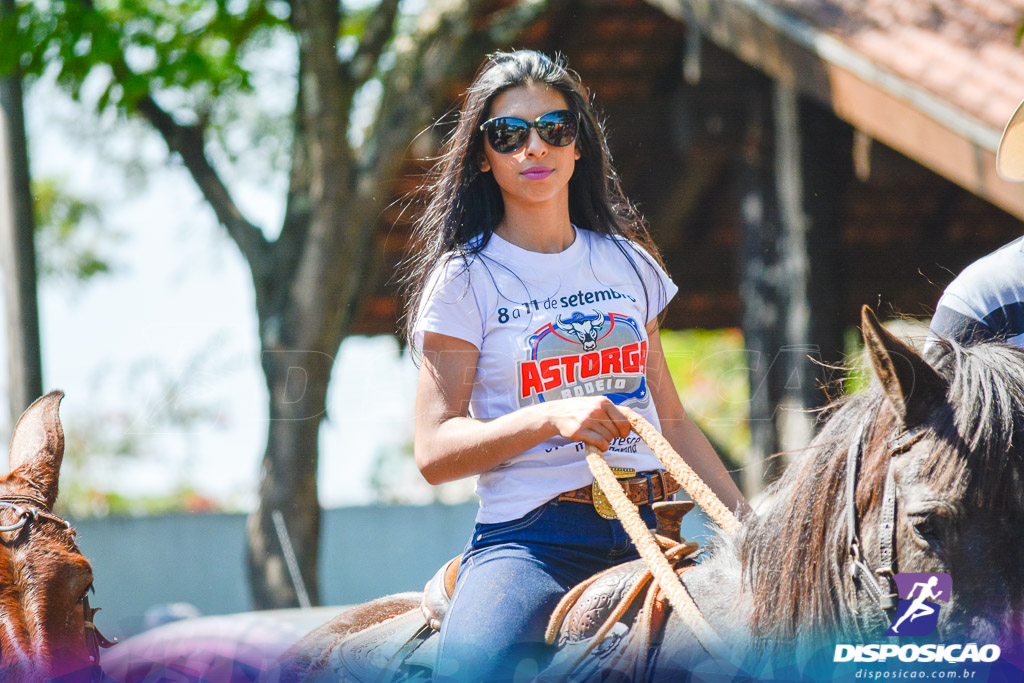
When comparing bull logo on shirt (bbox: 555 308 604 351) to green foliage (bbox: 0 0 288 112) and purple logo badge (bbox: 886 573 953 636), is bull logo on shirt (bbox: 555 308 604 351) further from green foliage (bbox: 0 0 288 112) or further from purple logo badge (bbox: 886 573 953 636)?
green foliage (bbox: 0 0 288 112)

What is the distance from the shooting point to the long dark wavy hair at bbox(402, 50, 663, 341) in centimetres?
178

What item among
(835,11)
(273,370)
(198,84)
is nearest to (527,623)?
(273,370)

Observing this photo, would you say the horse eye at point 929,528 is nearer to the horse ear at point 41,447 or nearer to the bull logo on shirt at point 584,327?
the bull logo on shirt at point 584,327

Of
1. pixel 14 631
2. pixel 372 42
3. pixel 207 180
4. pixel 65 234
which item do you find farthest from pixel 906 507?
pixel 65 234

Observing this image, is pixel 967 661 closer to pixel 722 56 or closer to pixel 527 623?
pixel 527 623

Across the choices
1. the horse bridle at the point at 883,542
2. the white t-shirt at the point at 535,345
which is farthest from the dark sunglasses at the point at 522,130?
the horse bridle at the point at 883,542

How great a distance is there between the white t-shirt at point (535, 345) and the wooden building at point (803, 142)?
1496 mm

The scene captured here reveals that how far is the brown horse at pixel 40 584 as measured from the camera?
1464mm

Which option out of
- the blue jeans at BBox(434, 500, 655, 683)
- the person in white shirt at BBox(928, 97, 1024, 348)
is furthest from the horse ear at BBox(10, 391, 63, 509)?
the person in white shirt at BBox(928, 97, 1024, 348)

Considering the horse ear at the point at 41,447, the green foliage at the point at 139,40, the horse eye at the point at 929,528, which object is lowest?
the horse eye at the point at 929,528

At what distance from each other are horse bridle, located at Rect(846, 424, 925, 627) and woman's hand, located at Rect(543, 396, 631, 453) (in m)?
0.33

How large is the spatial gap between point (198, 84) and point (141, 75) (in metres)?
0.49

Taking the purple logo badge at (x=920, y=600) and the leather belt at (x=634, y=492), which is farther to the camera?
the leather belt at (x=634, y=492)

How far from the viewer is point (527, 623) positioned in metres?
1.51
